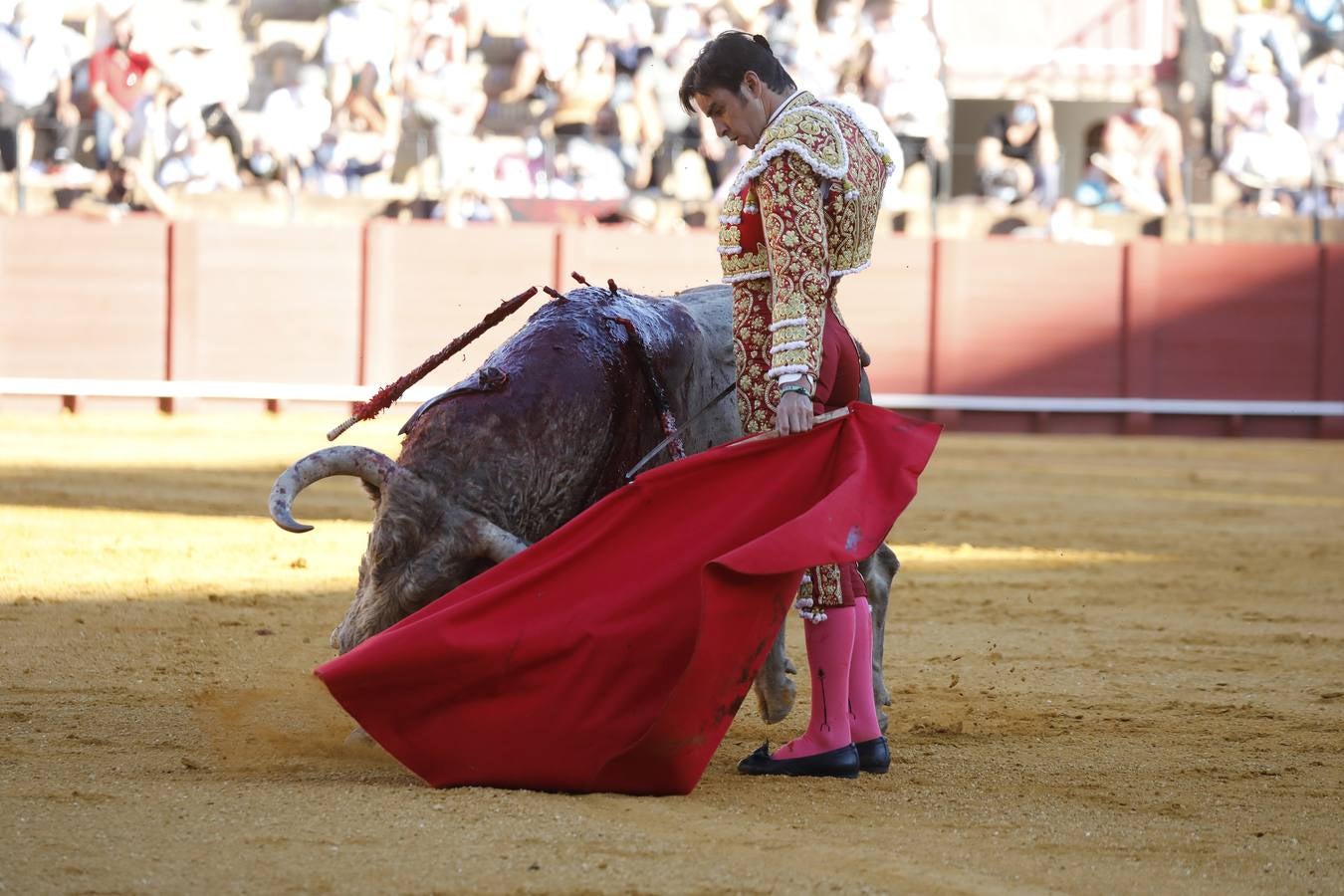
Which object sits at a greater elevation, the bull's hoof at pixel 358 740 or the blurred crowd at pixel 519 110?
the blurred crowd at pixel 519 110

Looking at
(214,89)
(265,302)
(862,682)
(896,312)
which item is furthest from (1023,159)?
(862,682)

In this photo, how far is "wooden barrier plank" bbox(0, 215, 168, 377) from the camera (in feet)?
30.6

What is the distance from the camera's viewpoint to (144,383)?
31.5 ft

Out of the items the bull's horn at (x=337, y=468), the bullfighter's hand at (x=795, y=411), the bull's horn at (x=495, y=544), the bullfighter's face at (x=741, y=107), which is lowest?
the bull's horn at (x=495, y=544)

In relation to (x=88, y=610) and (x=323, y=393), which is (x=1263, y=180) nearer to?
(x=323, y=393)

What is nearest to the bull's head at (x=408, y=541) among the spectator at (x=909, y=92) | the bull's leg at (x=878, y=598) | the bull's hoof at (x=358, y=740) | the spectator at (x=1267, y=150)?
the bull's hoof at (x=358, y=740)

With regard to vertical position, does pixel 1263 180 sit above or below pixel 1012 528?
above

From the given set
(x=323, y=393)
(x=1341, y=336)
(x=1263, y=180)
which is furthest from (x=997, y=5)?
(x=323, y=393)

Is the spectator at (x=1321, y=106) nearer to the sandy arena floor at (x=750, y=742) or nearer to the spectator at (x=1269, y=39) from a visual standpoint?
the spectator at (x=1269, y=39)

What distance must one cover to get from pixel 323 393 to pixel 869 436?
7.65 metres

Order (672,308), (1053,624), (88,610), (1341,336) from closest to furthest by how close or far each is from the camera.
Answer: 1. (672,308)
2. (88,610)
3. (1053,624)
4. (1341,336)

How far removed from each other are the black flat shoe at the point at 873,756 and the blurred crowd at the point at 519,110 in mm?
7120

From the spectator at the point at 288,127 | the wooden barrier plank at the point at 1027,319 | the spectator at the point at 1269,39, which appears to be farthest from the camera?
the spectator at the point at 1269,39

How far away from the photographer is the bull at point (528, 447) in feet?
8.32
